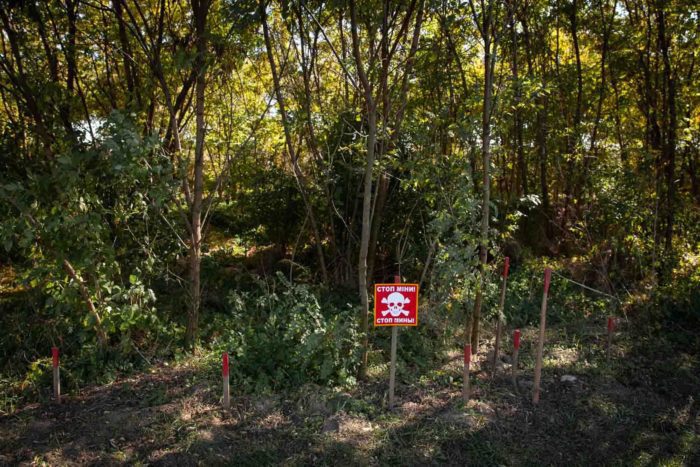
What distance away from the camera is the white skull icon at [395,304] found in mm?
4301

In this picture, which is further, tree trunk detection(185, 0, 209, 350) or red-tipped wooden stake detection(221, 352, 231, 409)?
tree trunk detection(185, 0, 209, 350)

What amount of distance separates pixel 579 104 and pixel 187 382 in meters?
6.79

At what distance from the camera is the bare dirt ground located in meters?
3.79

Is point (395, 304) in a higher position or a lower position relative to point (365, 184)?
lower

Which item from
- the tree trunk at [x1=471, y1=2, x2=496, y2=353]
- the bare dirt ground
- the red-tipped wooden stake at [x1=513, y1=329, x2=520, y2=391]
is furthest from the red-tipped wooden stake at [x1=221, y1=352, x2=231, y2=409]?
the red-tipped wooden stake at [x1=513, y1=329, x2=520, y2=391]

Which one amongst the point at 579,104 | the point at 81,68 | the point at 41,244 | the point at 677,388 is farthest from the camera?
the point at 579,104

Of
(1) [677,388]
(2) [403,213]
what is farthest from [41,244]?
(1) [677,388]

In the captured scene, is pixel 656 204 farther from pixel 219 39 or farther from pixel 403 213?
pixel 219 39

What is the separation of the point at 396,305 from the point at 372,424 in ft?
3.15

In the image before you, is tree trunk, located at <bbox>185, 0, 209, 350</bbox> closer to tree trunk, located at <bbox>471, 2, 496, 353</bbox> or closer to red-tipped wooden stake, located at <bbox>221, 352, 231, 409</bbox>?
red-tipped wooden stake, located at <bbox>221, 352, 231, 409</bbox>

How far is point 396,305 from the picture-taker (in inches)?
170

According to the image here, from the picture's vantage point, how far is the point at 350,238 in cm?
716

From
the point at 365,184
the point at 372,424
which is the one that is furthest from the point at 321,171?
the point at 372,424

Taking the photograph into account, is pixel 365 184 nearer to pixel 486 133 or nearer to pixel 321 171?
pixel 486 133
